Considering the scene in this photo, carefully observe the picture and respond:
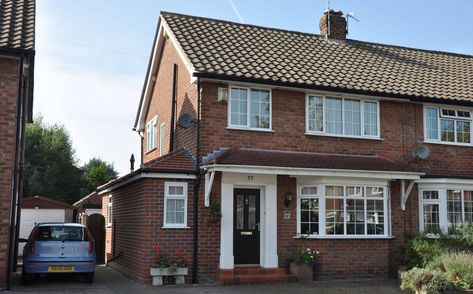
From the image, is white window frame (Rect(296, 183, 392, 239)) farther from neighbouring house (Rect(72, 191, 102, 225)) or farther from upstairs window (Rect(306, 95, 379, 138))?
neighbouring house (Rect(72, 191, 102, 225))

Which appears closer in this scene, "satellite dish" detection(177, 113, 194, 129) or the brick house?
the brick house

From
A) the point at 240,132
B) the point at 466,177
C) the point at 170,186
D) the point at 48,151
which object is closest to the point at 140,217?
the point at 170,186

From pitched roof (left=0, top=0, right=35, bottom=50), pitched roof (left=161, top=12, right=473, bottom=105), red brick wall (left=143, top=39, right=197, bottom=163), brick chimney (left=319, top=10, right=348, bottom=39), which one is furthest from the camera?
brick chimney (left=319, top=10, right=348, bottom=39)

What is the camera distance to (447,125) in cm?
1781

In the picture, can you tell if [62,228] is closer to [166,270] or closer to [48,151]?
[166,270]

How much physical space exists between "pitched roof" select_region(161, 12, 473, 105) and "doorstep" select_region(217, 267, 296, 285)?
513cm

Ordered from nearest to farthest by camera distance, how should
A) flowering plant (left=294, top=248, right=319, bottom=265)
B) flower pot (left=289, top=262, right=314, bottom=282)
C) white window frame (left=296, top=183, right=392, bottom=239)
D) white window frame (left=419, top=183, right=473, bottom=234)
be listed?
flower pot (left=289, top=262, right=314, bottom=282) → flowering plant (left=294, top=248, right=319, bottom=265) → white window frame (left=296, top=183, right=392, bottom=239) → white window frame (left=419, top=183, right=473, bottom=234)

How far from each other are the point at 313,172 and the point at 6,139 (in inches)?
301

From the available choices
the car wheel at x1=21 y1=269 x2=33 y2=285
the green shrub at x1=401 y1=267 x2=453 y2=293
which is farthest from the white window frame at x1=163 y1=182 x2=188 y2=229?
the green shrub at x1=401 y1=267 x2=453 y2=293

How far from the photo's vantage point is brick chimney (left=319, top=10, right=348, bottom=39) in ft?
66.7

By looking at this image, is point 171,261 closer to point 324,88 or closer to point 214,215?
point 214,215

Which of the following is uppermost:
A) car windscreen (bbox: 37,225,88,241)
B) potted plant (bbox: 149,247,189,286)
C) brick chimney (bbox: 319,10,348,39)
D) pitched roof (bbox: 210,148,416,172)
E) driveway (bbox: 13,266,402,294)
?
brick chimney (bbox: 319,10,348,39)

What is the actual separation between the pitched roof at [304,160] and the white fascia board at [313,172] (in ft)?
0.32

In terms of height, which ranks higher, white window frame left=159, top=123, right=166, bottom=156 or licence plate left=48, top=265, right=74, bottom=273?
white window frame left=159, top=123, right=166, bottom=156
